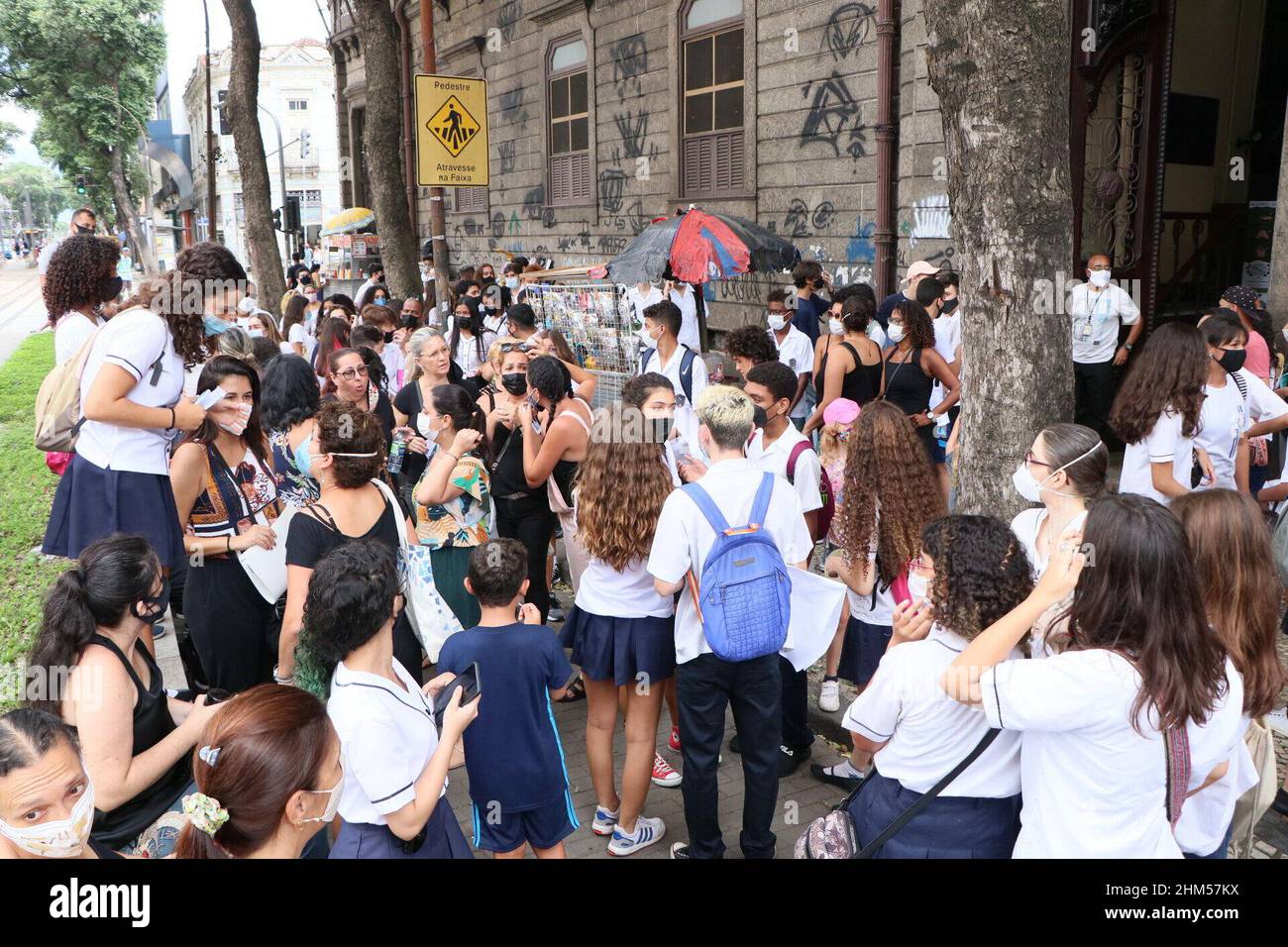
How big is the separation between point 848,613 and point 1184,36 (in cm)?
1014

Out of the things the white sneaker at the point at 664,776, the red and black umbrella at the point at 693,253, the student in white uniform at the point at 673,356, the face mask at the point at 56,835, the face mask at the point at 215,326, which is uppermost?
the red and black umbrella at the point at 693,253

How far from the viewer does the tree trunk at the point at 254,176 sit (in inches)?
581

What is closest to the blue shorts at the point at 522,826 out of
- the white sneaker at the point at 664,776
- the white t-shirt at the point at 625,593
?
the white t-shirt at the point at 625,593

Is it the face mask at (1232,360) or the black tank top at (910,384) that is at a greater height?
the face mask at (1232,360)

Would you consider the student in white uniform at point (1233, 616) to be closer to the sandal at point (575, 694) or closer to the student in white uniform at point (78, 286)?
the sandal at point (575, 694)

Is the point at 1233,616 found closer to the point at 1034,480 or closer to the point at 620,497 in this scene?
the point at 1034,480

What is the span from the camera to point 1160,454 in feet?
15.1

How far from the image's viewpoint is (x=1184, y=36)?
11.3 metres

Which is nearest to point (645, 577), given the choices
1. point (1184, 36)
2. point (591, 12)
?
point (1184, 36)

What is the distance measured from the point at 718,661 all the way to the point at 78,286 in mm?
3304

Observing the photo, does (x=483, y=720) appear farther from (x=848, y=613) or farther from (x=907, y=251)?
(x=907, y=251)

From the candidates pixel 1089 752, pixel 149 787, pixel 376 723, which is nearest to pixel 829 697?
pixel 1089 752

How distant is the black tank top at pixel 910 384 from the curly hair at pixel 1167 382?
2.34m

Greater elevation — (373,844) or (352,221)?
(352,221)
